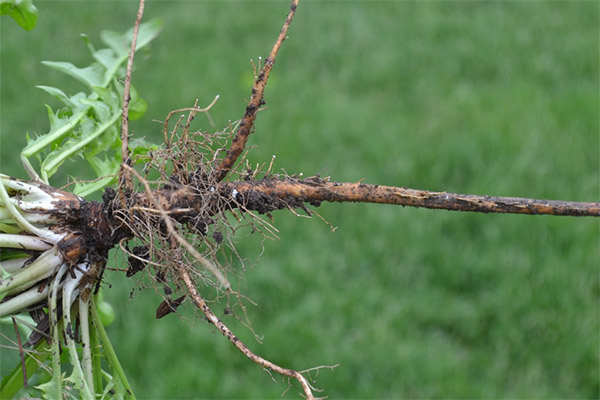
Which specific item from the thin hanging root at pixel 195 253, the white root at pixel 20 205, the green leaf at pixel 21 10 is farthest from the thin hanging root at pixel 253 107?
the green leaf at pixel 21 10

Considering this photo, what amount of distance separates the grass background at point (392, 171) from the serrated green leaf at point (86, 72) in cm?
19

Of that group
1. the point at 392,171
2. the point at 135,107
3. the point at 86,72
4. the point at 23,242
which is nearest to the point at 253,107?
the point at 23,242

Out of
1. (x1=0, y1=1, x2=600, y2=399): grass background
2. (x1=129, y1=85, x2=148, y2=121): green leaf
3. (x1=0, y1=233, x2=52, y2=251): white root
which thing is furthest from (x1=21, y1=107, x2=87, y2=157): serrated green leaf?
(x1=0, y1=1, x2=600, y2=399): grass background

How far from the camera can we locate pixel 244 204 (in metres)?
1.51

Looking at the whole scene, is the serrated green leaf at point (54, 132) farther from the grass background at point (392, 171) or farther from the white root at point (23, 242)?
the grass background at point (392, 171)

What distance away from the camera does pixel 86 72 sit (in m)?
2.07

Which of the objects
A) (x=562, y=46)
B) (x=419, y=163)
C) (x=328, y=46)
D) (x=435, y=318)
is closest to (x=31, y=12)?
(x=435, y=318)

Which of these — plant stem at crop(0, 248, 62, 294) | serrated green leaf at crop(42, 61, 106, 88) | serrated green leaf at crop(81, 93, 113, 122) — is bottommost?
plant stem at crop(0, 248, 62, 294)

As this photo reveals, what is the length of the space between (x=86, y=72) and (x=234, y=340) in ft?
3.59

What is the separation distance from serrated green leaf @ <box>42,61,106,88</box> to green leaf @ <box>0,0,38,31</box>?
0.20 metres

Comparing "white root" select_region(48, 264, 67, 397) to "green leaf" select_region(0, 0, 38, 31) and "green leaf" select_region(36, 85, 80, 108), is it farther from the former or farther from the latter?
"green leaf" select_region(0, 0, 38, 31)

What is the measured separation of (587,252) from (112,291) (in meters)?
2.50

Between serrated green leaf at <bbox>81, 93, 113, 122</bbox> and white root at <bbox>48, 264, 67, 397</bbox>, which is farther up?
serrated green leaf at <bbox>81, 93, 113, 122</bbox>

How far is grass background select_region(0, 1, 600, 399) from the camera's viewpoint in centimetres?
312
